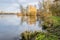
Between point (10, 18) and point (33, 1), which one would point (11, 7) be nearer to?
point (10, 18)

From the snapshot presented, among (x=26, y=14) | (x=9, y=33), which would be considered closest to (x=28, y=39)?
(x=9, y=33)

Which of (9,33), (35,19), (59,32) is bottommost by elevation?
(9,33)

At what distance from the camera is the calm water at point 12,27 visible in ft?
13.4

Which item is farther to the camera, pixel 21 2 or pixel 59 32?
pixel 21 2

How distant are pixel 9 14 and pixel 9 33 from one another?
0.77 metres

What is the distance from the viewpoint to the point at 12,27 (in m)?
4.38

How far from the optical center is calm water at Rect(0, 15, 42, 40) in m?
4.09

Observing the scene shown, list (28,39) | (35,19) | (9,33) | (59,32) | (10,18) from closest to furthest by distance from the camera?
(59,32), (28,39), (9,33), (35,19), (10,18)

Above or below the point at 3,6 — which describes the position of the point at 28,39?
below

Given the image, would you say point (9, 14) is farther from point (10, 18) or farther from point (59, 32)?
point (59, 32)

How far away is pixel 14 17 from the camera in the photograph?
4805 mm

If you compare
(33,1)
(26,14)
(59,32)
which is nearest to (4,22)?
(26,14)

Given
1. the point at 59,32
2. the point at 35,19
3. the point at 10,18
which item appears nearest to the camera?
the point at 59,32

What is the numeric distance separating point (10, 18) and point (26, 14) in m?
0.51
